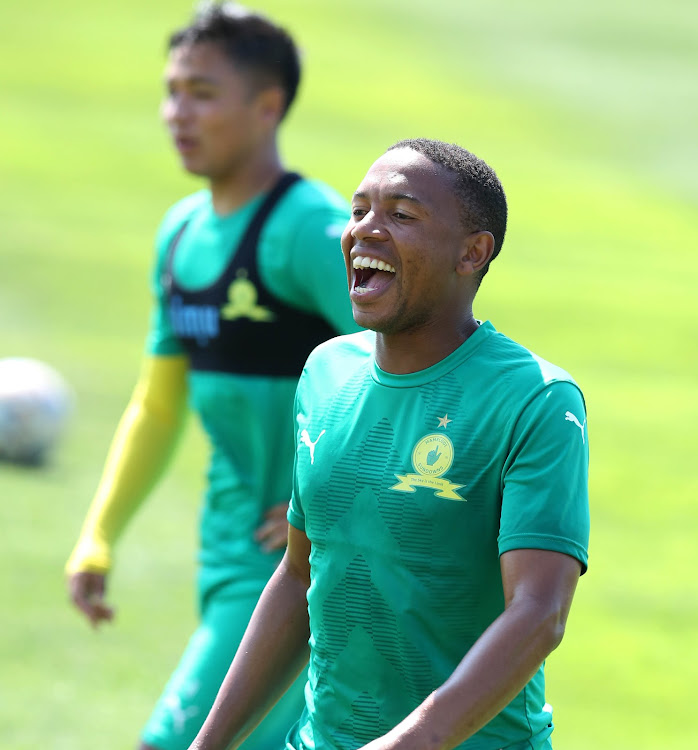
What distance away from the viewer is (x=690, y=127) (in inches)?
1075

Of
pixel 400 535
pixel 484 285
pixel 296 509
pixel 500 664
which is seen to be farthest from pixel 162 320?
pixel 484 285

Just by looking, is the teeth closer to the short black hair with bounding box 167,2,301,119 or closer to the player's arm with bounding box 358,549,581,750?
the player's arm with bounding box 358,549,581,750

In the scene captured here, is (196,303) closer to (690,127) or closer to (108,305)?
(108,305)

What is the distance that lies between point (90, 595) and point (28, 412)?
22.4 ft

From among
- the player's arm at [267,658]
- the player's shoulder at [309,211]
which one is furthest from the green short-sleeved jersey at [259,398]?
the player's arm at [267,658]

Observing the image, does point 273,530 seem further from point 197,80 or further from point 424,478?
point 424,478

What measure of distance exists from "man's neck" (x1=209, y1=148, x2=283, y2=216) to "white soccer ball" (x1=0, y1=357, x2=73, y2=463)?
6.84m

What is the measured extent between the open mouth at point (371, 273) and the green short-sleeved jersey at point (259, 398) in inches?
59.1

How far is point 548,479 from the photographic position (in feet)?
9.06

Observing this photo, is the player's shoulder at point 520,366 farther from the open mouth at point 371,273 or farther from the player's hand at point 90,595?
the player's hand at point 90,595

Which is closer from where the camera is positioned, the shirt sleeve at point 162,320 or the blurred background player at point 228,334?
the blurred background player at point 228,334

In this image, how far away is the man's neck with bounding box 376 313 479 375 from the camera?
10.1 feet

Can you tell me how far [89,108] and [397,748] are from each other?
984 inches

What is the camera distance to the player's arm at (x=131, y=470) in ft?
16.4
